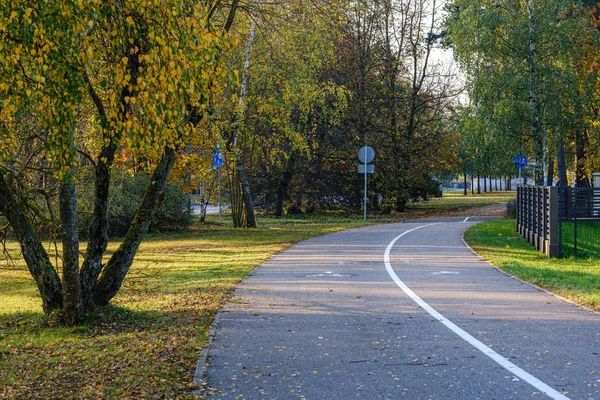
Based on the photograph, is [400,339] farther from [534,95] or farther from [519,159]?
[519,159]

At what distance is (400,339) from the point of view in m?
8.29

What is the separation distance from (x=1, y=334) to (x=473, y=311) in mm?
6549

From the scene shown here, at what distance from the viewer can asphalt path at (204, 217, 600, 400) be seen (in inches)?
246

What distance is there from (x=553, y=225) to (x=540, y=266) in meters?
2.28

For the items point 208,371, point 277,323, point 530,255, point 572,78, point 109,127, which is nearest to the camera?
point 208,371

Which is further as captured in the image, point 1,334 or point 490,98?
point 490,98

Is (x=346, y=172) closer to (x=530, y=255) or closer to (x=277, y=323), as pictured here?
(x=530, y=255)

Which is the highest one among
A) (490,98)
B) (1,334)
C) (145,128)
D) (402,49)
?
(402,49)

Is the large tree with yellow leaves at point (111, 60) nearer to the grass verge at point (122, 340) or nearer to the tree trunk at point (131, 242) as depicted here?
the grass verge at point (122, 340)

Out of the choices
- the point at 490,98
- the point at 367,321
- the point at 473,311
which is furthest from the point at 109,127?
the point at 490,98

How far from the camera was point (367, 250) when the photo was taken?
20469mm

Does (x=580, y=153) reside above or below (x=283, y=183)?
above

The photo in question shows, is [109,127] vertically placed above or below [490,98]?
below

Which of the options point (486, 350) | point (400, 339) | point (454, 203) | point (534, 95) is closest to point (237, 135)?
point (534, 95)
